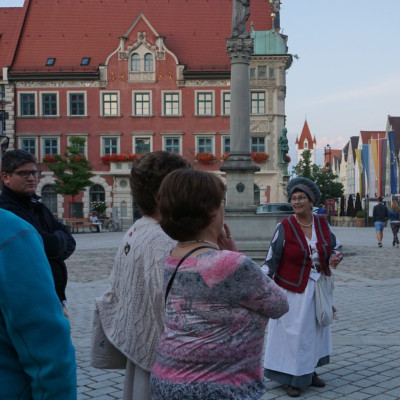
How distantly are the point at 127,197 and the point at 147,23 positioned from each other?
12174 mm

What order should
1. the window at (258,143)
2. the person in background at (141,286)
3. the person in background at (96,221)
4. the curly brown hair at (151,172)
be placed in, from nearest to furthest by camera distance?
1. the person in background at (141,286)
2. the curly brown hair at (151,172)
3. the person in background at (96,221)
4. the window at (258,143)

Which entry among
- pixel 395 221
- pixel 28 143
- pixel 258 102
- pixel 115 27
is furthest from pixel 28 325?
pixel 115 27

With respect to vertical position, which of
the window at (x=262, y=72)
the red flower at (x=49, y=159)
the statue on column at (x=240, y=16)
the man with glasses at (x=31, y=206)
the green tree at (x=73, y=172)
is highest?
the window at (x=262, y=72)

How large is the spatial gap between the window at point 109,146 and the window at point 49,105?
13.0ft

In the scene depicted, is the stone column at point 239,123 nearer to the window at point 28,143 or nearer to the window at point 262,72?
the window at point 262,72

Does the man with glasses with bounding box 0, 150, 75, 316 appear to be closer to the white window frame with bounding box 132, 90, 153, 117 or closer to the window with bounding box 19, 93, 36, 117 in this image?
the white window frame with bounding box 132, 90, 153, 117

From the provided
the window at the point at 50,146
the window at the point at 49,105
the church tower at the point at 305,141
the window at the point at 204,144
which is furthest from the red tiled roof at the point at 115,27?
the church tower at the point at 305,141

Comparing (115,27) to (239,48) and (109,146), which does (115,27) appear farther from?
(239,48)

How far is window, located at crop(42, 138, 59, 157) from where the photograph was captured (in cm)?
4119

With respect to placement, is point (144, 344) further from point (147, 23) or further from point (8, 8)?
point (8, 8)

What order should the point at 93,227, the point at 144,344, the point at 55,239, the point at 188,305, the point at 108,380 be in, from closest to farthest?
the point at 188,305 → the point at 144,344 → the point at 55,239 → the point at 108,380 → the point at 93,227

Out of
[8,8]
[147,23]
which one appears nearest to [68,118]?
[147,23]

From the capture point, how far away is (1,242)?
65.1 inches

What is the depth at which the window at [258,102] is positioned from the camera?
4019 centimetres
